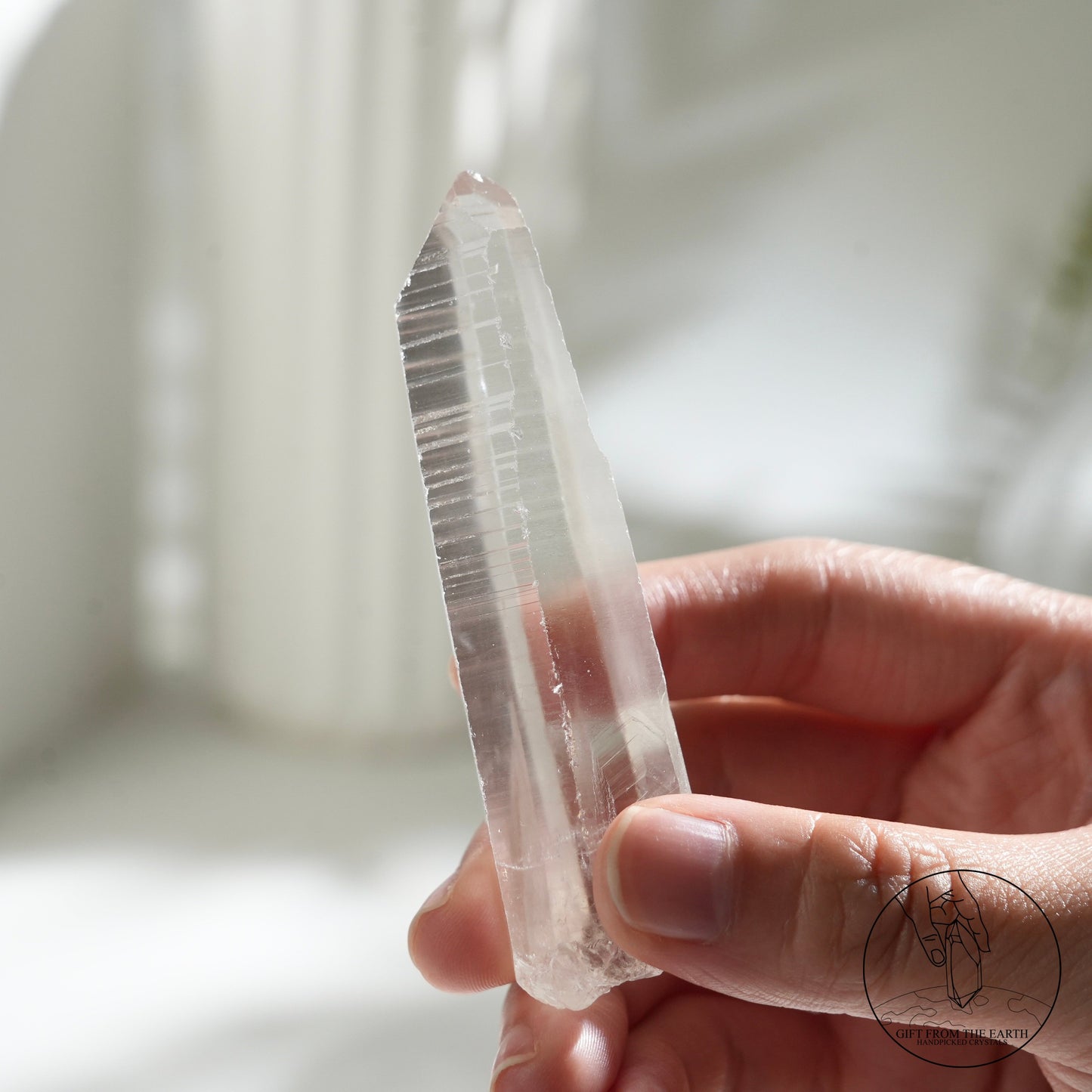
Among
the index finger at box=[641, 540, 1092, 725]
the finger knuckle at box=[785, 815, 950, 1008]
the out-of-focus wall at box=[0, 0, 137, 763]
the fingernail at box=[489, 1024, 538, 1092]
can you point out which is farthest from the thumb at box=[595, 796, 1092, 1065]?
the out-of-focus wall at box=[0, 0, 137, 763]

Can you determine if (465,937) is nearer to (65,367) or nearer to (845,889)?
(845,889)

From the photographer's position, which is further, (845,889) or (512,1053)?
(512,1053)

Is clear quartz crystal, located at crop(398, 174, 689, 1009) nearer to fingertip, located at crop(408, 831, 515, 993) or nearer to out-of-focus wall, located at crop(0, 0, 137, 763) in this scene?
fingertip, located at crop(408, 831, 515, 993)

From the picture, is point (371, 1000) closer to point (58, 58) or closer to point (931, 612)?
point (931, 612)

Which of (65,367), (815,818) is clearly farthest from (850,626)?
(65,367)

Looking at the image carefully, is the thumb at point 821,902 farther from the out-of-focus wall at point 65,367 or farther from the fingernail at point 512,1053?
the out-of-focus wall at point 65,367

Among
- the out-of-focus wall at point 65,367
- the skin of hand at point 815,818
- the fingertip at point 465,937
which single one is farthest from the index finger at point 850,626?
the out-of-focus wall at point 65,367
